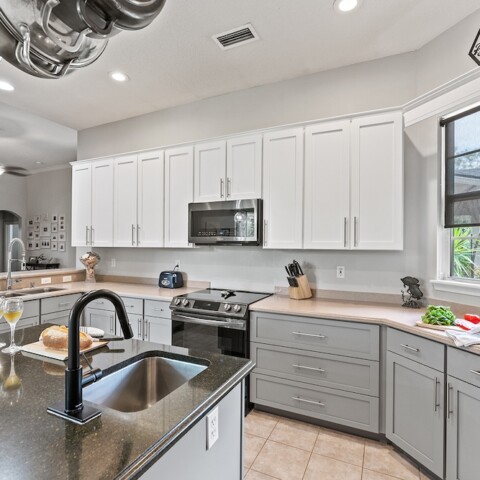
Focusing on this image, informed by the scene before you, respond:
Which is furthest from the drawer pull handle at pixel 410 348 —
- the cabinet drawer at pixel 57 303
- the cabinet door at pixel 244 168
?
the cabinet drawer at pixel 57 303

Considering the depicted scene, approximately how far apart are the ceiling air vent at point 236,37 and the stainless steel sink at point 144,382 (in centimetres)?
235

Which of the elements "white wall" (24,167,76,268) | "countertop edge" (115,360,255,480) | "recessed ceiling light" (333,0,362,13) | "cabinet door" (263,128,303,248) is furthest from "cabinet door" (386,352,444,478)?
"white wall" (24,167,76,268)

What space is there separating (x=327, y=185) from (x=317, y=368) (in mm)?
1461

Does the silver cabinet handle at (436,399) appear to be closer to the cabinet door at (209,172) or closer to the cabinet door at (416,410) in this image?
the cabinet door at (416,410)

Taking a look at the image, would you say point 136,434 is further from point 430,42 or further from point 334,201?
point 430,42

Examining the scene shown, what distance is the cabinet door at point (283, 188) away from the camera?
279cm

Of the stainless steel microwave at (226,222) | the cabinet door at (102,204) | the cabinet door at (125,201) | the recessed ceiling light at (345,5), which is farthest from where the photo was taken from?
the cabinet door at (102,204)

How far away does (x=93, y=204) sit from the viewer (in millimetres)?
3945

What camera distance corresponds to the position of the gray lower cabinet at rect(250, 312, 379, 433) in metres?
2.23

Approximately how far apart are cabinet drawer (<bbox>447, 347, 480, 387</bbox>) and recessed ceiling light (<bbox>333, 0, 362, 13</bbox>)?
2.23m

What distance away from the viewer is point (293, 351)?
2451 millimetres

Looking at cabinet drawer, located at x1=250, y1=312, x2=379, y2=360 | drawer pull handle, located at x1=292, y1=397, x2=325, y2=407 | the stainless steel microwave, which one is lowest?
drawer pull handle, located at x1=292, y1=397, x2=325, y2=407

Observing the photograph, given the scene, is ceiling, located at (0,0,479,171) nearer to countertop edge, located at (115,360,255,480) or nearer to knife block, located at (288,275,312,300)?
knife block, located at (288,275,312,300)

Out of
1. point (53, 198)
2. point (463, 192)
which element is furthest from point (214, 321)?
point (53, 198)
